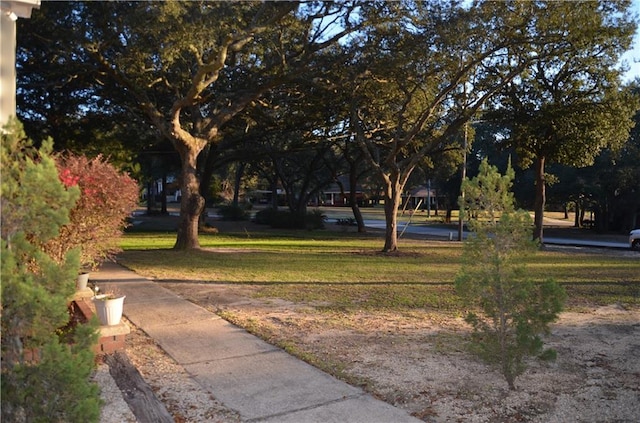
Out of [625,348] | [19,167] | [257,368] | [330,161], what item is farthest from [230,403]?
[330,161]

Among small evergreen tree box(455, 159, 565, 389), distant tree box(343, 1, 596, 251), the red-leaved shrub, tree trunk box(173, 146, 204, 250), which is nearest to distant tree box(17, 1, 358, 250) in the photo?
tree trunk box(173, 146, 204, 250)

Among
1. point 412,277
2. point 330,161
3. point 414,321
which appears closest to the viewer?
point 414,321

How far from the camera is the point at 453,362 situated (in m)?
5.73

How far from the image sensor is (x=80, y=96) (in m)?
20.0

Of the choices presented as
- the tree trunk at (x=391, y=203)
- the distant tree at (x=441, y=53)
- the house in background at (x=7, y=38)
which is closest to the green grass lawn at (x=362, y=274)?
the tree trunk at (x=391, y=203)

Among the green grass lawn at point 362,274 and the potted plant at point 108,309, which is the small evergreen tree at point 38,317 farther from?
the green grass lawn at point 362,274

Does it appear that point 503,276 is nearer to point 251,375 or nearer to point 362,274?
point 251,375

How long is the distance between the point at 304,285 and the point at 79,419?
26.6 ft

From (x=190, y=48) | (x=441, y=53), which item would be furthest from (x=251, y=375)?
(x=441, y=53)

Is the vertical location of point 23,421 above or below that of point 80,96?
below

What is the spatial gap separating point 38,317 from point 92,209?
471 centimetres

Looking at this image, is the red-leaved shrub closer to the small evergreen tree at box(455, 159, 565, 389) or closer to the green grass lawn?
the green grass lawn

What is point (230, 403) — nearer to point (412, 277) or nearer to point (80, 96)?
point (412, 277)

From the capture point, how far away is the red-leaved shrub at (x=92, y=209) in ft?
22.8
